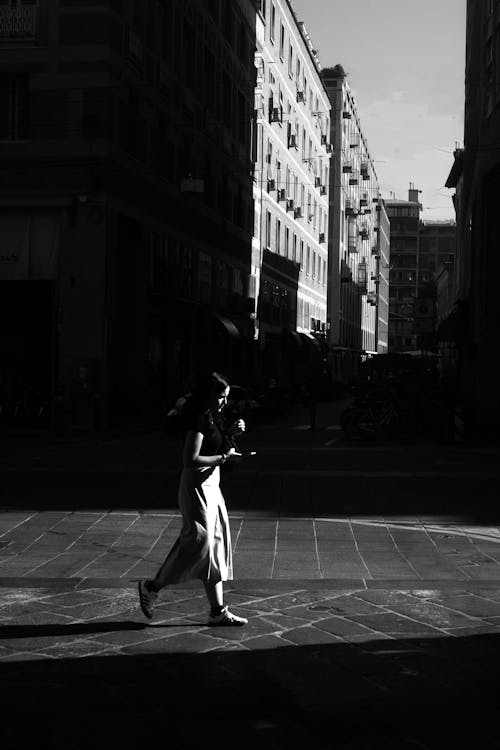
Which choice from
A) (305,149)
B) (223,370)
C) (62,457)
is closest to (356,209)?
(305,149)

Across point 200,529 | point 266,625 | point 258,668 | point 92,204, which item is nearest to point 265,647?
point 258,668

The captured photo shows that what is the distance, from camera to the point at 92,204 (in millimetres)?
26844

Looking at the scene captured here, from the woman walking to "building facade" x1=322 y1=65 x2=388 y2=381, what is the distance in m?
64.3

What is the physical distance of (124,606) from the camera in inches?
305

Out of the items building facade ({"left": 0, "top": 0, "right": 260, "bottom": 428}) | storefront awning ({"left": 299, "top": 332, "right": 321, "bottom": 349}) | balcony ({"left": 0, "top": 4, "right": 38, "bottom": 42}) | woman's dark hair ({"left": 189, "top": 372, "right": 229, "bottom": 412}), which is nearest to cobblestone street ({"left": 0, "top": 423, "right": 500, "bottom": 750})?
woman's dark hair ({"left": 189, "top": 372, "right": 229, "bottom": 412})

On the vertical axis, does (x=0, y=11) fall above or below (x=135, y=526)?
above

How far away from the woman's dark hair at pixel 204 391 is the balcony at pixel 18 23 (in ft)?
70.9

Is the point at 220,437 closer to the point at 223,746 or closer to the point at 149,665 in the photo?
the point at 149,665

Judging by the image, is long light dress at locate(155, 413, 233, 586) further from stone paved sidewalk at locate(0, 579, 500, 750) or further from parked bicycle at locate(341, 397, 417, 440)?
parked bicycle at locate(341, 397, 417, 440)

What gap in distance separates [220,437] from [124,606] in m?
1.40

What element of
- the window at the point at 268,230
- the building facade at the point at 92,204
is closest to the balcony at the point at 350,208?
the window at the point at 268,230

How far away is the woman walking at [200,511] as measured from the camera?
725cm

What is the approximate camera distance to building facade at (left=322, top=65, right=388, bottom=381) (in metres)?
79.8

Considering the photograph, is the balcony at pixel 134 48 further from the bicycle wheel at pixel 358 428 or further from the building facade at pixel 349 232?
the building facade at pixel 349 232
